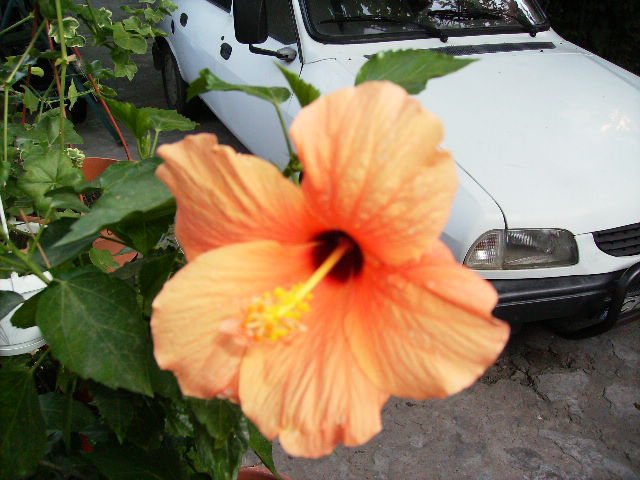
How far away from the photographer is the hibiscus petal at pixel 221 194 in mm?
544

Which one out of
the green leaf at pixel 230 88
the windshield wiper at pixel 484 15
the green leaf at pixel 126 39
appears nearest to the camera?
the green leaf at pixel 230 88

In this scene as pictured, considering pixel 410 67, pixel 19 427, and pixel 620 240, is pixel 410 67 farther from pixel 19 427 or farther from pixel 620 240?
pixel 620 240

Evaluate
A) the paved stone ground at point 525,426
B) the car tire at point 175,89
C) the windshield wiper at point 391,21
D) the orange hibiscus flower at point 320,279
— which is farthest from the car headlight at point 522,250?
the car tire at point 175,89

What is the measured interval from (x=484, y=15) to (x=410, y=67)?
9.48 feet

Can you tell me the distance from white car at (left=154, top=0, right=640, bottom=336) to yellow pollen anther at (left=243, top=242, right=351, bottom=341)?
1654 millimetres

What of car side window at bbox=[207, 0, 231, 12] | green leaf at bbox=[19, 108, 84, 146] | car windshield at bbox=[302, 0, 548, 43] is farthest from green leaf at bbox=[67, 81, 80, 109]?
car side window at bbox=[207, 0, 231, 12]

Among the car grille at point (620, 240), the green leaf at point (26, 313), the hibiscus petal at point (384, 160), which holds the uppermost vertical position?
the hibiscus petal at point (384, 160)

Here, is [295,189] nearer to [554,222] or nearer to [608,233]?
[554,222]

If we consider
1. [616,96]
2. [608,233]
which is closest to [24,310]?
[608,233]

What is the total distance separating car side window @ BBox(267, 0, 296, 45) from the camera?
3229 mm

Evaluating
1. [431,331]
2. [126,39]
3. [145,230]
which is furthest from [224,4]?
[431,331]

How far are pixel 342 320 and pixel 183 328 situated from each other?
150mm

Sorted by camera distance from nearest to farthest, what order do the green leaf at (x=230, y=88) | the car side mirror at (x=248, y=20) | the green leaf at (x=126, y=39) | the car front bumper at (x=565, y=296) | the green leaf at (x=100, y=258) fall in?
the green leaf at (x=230, y=88)
the green leaf at (x=100, y=258)
the green leaf at (x=126, y=39)
the car front bumper at (x=565, y=296)
the car side mirror at (x=248, y=20)

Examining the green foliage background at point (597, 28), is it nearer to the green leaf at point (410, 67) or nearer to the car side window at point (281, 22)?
the car side window at point (281, 22)
